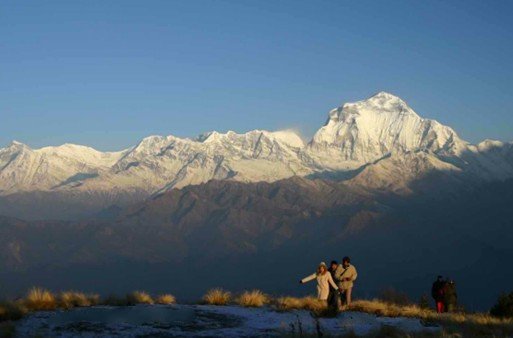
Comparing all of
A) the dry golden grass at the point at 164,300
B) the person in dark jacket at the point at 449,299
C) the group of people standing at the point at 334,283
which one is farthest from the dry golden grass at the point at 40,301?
the person in dark jacket at the point at 449,299

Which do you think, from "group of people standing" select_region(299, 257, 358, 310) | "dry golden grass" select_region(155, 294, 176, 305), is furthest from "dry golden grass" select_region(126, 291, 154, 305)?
"group of people standing" select_region(299, 257, 358, 310)

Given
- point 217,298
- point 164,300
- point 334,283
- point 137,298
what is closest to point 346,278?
point 334,283

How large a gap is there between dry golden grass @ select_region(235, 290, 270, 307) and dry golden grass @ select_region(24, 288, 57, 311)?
739cm

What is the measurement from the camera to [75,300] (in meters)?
26.8

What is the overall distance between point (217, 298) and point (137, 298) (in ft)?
11.3

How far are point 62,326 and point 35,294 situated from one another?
551 centimetres

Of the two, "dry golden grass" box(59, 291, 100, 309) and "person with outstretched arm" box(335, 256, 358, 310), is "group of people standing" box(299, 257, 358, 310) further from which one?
"dry golden grass" box(59, 291, 100, 309)

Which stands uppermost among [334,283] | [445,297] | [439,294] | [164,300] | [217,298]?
[334,283]

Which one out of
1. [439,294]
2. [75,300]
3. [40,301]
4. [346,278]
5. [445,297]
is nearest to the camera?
[40,301]

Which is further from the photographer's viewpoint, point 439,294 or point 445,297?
point 439,294

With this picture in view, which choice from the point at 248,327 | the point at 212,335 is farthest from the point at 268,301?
the point at 212,335

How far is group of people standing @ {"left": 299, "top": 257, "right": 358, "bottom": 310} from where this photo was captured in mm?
27625

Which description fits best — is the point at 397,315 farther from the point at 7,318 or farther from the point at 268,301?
the point at 7,318

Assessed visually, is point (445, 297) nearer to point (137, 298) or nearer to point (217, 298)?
point (217, 298)
